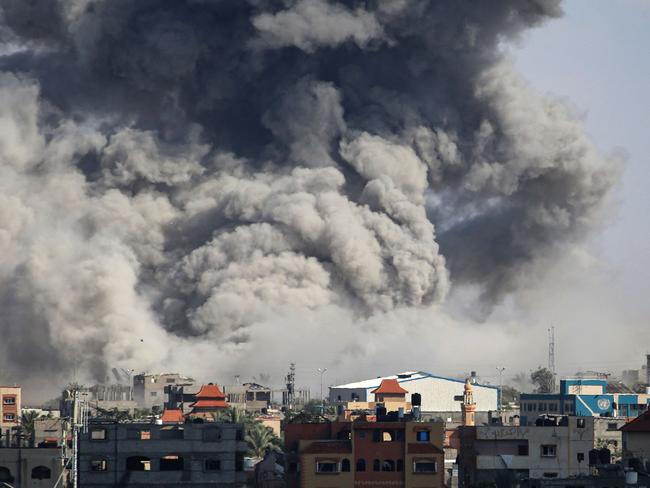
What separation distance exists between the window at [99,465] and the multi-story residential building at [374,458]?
5.71m

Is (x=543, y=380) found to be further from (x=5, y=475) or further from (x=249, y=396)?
(x=5, y=475)

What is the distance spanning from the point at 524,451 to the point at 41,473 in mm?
14925

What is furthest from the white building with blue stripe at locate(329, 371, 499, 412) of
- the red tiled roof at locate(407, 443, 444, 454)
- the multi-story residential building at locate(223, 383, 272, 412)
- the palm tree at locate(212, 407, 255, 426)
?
the red tiled roof at locate(407, 443, 444, 454)

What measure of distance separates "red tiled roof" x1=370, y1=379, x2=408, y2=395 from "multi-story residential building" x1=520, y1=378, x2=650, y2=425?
620 centimetres

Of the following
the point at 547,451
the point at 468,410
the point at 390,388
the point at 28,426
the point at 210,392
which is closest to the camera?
the point at 547,451

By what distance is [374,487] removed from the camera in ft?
192

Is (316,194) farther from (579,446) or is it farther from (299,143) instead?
(579,446)

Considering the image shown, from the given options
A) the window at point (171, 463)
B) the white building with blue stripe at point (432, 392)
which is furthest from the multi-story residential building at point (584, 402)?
the window at point (171, 463)

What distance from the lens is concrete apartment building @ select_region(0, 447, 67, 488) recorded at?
56.2m

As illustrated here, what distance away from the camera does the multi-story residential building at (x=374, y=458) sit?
5859 cm

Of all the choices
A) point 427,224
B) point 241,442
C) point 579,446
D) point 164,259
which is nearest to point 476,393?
point 427,224

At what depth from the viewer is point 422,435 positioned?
59.9m

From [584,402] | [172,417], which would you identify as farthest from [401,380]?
[172,417]

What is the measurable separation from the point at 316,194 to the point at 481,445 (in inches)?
2422
